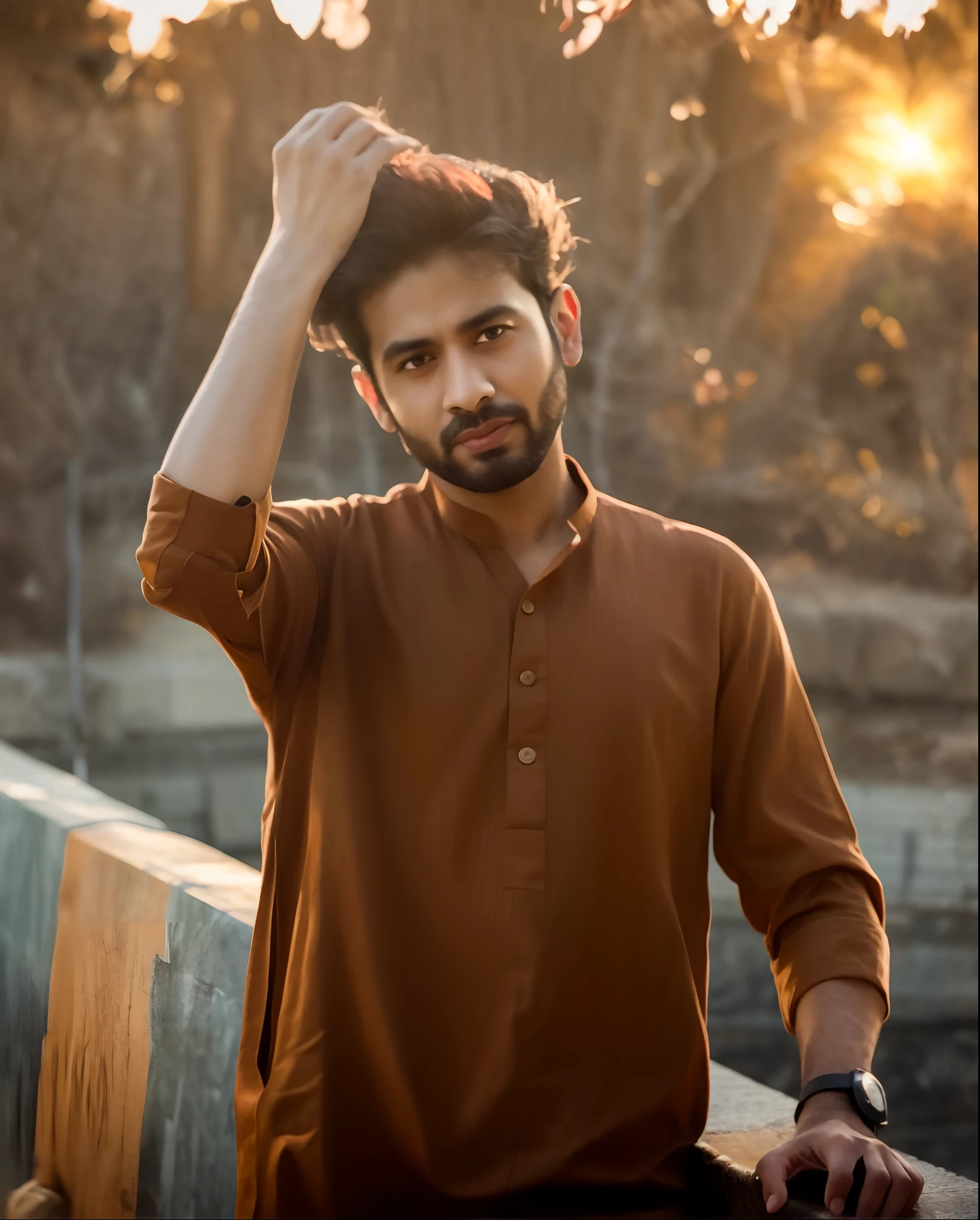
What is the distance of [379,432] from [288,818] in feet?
12.7

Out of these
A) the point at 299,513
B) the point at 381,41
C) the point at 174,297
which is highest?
the point at 381,41

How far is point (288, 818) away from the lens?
124cm

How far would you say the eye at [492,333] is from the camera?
1253mm

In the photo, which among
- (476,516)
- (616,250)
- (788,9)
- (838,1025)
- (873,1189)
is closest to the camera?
(873,1189)

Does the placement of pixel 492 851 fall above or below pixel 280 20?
below

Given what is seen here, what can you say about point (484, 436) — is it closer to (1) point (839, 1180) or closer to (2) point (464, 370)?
(2) point (464, 370)

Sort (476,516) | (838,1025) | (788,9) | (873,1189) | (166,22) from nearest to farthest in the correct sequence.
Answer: (873,1189) < (838,1025) < (476,516) < (788,9) < (166,22)

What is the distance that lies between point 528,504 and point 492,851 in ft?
1.16

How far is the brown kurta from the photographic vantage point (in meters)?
1.17

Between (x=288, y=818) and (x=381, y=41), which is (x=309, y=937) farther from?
(x=381, y=41)

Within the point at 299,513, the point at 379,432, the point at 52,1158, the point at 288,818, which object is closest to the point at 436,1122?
the point at 288,818

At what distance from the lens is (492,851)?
46.9 inches

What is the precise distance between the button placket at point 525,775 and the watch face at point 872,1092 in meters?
0.33

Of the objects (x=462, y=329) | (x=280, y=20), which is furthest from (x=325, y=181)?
(x=280, y=20)
